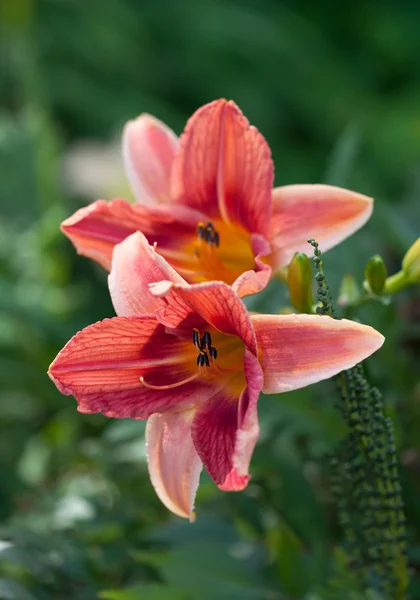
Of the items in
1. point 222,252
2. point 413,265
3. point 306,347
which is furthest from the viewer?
point 222,252

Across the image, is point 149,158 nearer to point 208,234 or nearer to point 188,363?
point 208,234

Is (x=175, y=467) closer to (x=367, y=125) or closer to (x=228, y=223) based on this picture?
(x=228, y=223)

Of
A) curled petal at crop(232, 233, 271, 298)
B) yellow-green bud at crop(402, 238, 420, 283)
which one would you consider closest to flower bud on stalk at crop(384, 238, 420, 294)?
yellow-green bud at crop(402, 238, 420, 283)

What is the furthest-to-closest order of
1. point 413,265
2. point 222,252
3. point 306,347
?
point 222,252 < point 413,265 < point 306,347

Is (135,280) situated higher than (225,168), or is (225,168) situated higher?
(225,168)

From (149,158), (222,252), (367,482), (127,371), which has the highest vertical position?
(149,158)

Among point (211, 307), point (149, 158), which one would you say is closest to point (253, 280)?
point (211, 307)

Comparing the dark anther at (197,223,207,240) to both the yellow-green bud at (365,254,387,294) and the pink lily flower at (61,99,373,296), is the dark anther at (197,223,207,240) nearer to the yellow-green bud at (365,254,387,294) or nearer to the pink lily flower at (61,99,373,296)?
the pink lily flower at (61,99,373,296)
